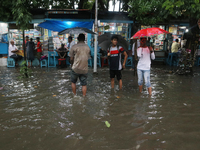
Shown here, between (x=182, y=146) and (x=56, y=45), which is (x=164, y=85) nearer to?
(x=182, y=146)

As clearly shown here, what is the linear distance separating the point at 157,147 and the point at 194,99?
309 cm

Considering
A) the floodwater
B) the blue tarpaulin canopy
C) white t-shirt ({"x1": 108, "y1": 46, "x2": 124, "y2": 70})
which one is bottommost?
the floodwater

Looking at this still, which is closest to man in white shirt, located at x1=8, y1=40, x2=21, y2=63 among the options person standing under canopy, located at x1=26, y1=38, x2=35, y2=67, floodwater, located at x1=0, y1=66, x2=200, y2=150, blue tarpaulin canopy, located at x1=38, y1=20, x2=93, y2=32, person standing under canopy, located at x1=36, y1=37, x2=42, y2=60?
person standing under canopy, located at x1=26, y1=38, x2=35, y2=67

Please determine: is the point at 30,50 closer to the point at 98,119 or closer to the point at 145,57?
the point at 145,57

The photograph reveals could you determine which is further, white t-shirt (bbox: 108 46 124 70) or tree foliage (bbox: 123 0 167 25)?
tree foliage (bbox: 123 0 167 25)

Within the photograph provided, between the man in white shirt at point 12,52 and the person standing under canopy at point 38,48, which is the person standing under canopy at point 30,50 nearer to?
the person standing under canopy at point 38,48

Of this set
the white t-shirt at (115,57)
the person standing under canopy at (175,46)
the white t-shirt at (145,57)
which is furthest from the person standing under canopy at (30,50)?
the person standing under canopy at (175,46)

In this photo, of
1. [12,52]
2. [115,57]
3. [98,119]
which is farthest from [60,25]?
[98,119]

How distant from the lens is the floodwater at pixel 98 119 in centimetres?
312

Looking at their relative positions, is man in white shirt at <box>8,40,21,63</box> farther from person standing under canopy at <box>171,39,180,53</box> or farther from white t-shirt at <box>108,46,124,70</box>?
person standing under canopy at <box>171,39,180,53</box>

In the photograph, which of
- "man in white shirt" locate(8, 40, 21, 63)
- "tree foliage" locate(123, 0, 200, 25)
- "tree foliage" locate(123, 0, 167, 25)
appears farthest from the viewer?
"man in white shirt" locate(8, 40, 21, 63)

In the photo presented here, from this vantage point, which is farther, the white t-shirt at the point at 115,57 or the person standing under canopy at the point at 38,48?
the person standing under canopy at the point at 38,48

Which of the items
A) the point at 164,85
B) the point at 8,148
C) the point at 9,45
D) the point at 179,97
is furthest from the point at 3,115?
the point at 9,45

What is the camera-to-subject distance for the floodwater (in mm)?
3123
